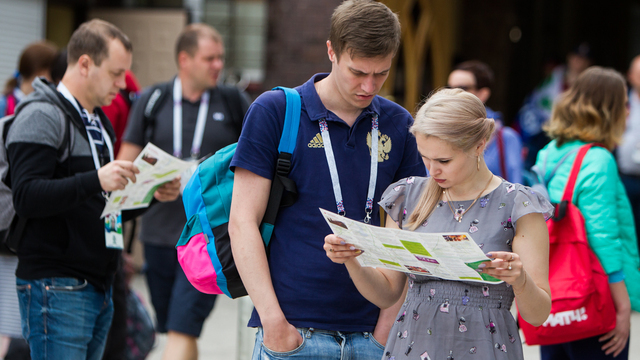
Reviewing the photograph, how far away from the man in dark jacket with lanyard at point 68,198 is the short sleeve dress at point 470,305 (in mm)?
1396

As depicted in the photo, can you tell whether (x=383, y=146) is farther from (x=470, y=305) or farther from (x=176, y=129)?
(x=176, y=129)

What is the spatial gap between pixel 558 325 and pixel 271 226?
1.49 metres

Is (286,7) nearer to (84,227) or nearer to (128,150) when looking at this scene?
(128,150)

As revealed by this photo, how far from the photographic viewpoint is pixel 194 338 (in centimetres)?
432

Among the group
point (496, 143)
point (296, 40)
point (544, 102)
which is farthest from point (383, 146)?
point (544, 102)

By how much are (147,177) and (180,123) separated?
149 centimetres

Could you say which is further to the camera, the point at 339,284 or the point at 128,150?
the point at 128,150

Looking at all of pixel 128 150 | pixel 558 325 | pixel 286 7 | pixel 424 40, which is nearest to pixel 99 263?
pixel 128 150

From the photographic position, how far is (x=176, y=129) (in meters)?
4.56

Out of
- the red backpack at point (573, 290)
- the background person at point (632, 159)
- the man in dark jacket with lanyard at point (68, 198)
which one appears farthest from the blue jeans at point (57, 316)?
the background person at point (632, 159)

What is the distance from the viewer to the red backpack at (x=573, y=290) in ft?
10.1

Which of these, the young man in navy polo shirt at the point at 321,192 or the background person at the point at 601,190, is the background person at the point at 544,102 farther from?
the young man in navy polo shirt at the point at 321,192

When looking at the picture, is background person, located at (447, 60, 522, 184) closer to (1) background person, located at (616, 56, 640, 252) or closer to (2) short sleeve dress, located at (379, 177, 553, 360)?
(1) background person, located at (616, 56, 640, 252)

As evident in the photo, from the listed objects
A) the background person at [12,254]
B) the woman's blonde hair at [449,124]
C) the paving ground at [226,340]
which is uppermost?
the woman's blonde hair at [449,124]
